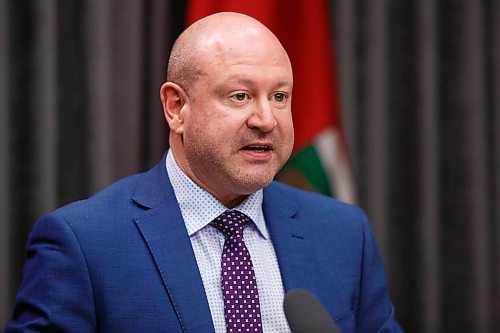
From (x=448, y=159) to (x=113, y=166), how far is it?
1.25 meters

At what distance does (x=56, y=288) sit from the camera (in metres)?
1.34

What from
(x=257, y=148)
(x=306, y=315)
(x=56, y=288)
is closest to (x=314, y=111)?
(x=257, y=148)

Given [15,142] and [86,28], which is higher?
[86,28]

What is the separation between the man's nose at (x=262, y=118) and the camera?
1.39 meters

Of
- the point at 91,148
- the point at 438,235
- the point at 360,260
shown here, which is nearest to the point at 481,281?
the point at 438,235

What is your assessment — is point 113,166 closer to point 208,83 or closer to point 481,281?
point 208,83

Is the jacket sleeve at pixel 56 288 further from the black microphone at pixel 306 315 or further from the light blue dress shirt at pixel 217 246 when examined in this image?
the black microphone at pixel 306 315

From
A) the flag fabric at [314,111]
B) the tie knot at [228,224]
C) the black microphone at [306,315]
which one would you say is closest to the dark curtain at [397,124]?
the flag fabric at [314,111]

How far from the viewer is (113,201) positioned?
4.96 ft

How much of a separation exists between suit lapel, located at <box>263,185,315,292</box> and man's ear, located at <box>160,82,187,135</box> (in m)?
0.26

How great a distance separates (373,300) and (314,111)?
1045mm

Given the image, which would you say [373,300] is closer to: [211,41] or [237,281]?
[237,281]

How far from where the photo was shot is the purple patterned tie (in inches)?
55.2

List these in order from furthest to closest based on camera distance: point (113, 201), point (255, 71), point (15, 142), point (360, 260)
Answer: point (15, 142)
point (360, 260)
point (113, 201)
point (255, 71)
